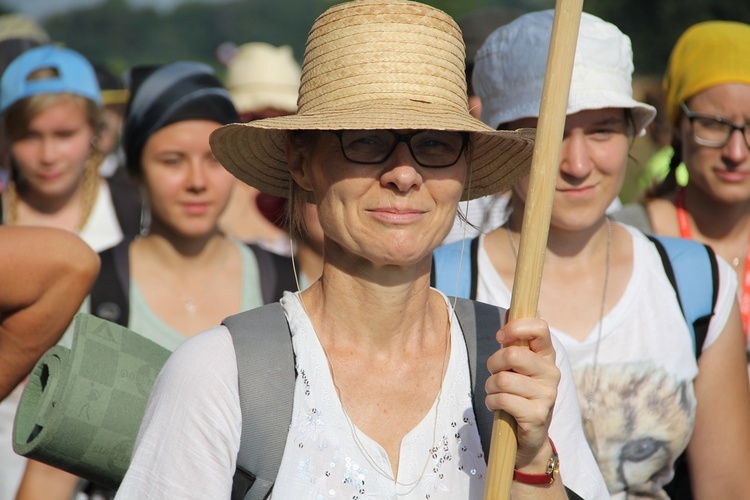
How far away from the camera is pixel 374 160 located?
8.89 feet

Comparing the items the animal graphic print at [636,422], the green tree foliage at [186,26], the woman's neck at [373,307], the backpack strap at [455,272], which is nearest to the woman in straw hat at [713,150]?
the animal graphic print at [636,422]

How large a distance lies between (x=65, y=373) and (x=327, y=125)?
1038 mm

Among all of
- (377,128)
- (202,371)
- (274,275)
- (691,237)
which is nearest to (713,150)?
(691,237)

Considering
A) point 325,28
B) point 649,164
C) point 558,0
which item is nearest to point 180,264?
point 325,28

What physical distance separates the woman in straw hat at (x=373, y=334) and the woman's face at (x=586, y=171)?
796 millimetres

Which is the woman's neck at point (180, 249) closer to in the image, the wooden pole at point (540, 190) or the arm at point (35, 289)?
the arm at point (35, 289)

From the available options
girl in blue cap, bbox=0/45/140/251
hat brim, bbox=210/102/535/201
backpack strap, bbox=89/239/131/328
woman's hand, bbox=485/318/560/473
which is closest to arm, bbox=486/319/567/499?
woman's hand, bbox=485/318/560/473

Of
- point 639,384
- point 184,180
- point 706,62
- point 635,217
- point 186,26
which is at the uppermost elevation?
point 186,26

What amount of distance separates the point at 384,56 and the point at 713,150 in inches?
91.6

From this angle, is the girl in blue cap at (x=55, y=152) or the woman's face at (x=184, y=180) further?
the girl in blue cap at (x=55, y=152)

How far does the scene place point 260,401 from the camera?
2545 millimetres

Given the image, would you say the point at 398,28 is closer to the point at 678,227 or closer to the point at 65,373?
the point at 65,373

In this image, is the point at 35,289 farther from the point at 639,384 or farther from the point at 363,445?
the point at 639,384

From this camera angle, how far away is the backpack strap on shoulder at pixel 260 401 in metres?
2.51
